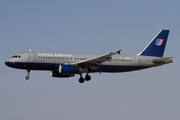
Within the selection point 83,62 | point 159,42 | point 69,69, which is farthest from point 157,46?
point 69,69

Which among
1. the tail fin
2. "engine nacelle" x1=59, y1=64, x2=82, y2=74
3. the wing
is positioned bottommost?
"engine nacelle" x1=59, y1=64, x2=82, y2=74

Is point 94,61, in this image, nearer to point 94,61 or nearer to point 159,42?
point 94,61

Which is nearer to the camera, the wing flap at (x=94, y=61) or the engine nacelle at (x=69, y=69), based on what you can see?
the wing flap at (x=94, y=61)

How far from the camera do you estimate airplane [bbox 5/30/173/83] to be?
5312cm

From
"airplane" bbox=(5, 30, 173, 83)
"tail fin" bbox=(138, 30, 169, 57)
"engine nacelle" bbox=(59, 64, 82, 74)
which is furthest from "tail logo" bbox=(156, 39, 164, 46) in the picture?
"engine nacelle" bbox=(59, 64, 82, 74)

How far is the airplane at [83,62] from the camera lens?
174 ft

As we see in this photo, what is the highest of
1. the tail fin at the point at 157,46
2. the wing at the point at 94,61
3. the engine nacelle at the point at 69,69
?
the tail fin at the point at 157,46

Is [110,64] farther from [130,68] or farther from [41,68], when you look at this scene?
[41,68]

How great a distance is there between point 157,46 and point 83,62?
50.4 feet

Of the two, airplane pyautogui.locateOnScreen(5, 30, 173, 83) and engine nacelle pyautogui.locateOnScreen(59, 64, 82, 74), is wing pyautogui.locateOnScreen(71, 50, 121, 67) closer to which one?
airplane pyautogui.locateOnScreen(5, 30, 173, 83)

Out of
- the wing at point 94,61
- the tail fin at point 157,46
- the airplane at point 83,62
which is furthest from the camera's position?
the tail fin at point 157,46

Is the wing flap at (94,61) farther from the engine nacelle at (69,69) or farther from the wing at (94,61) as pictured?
the engine nacelle at (69,69)

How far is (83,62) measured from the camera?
53.1 metres

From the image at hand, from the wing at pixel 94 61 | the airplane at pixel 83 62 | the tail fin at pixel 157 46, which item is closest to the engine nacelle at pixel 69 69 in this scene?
the airplane at pixel 83 62
